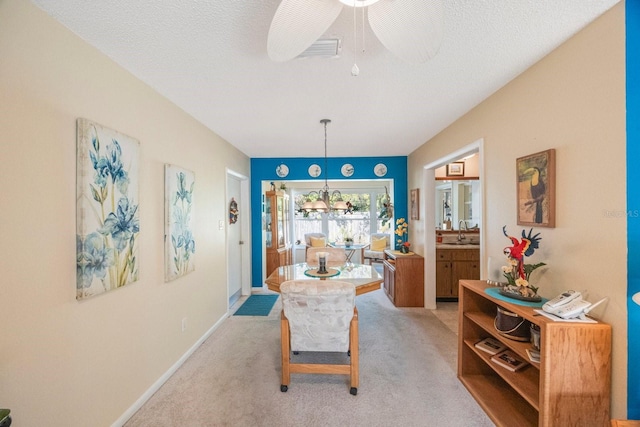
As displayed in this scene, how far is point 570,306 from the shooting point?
4.44 ft

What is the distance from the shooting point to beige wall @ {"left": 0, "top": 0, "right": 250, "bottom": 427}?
1164 mm

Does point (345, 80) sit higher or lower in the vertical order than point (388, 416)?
higher

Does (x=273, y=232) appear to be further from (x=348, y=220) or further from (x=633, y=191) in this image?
(x=633, y=191)

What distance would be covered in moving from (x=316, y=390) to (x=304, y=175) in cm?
347

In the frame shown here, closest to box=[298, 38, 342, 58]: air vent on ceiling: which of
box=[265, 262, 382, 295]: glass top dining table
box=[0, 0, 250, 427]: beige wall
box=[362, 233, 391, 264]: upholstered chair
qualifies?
box=[0, 0, 250, 427]: beige wall

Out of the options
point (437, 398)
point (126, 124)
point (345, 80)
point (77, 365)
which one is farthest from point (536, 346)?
point (126, 124)

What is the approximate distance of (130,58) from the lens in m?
1.68

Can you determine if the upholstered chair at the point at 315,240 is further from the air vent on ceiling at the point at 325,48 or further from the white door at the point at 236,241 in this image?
the air vent on ceiling at the point at 325,48

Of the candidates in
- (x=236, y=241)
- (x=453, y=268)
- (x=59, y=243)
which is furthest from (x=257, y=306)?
(x=453, y=268)

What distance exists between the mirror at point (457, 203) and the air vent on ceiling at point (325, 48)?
13.5ft

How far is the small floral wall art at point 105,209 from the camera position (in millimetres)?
1456

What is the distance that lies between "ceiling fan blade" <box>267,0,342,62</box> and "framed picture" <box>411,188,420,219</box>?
11.2 feet

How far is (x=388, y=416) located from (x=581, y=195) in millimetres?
1899

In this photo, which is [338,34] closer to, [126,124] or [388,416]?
[126,124]
